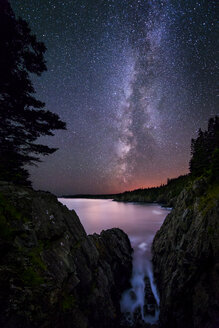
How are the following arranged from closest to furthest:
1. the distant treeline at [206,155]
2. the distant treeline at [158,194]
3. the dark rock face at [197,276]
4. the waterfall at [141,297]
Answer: the dark rock face at [197,276] < the waterfall at [141,297] < the distant treeline at [206,155] < the distant treeline at [158,194]

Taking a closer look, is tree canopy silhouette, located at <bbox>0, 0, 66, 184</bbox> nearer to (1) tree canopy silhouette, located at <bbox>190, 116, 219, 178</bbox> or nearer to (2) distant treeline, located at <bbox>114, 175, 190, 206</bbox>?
(1) tree canopy silhouette, located at <bbox>190, 116, 219, 178</bbox>

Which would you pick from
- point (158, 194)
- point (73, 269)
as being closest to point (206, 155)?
point (73, 269)

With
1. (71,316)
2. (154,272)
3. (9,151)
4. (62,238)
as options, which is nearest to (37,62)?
(9,151)

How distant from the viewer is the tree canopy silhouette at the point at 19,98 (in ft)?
27.8

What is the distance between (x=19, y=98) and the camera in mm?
8953

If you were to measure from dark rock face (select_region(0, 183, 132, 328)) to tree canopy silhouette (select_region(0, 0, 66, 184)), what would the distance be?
10.6 ft

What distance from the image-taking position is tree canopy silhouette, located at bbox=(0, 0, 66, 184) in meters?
8.48

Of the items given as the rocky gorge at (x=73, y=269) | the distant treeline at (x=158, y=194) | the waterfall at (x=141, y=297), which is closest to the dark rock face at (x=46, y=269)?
the rocky gorge at (x=73, y=269)

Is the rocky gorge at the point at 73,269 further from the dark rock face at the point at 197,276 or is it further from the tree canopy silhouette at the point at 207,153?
the tree canopy silhouette at the point at 207,153

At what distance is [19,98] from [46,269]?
1005cm

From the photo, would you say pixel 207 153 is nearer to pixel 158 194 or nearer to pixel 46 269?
pixel 46 269

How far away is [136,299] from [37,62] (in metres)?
20.3

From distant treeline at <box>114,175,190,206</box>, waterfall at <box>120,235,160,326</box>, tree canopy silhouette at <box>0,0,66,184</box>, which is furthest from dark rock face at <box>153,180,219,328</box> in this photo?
distant treeline at <box>114,175,190,206</box>

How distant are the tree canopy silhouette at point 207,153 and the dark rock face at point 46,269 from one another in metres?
12.1
